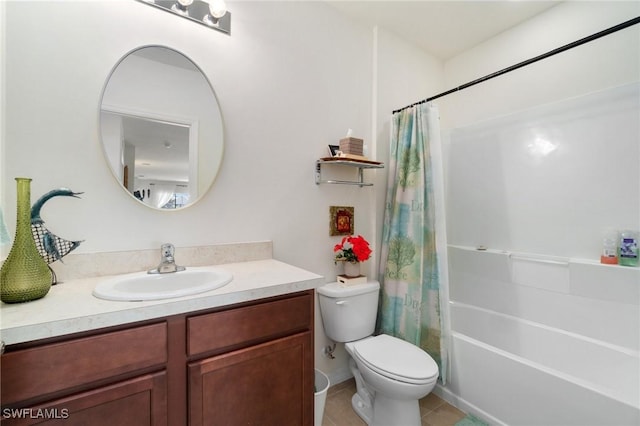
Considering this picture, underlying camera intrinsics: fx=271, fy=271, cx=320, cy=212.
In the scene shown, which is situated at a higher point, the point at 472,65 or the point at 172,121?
the point at 472,65

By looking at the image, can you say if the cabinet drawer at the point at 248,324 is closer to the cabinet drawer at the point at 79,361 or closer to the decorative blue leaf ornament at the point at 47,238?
the cabinet drawer at the point at 79,361

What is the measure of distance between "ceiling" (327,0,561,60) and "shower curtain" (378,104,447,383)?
2.39 feet

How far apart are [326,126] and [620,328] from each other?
2154 mm

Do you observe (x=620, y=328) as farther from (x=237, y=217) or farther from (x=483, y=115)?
(x=237, y=217)

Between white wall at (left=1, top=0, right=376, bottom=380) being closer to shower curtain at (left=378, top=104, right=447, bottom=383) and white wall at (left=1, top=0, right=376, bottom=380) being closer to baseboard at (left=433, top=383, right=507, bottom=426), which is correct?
shower curtain at (left=378, top=104, right=447, bottom=383)

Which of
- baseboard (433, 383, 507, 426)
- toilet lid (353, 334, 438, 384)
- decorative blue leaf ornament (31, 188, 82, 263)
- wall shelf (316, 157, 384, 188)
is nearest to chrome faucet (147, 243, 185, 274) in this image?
decorative blue leaf ornament (31, 188, 82, 263)

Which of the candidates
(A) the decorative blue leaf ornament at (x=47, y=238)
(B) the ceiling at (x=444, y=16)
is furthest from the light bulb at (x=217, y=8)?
(A) the decorative blue leaf ornament at (x=47, y=238)

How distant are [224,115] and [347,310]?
4.41ft

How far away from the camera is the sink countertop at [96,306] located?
686mm

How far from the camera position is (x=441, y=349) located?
1678 millimetres

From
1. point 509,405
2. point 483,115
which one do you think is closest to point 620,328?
point 509,405

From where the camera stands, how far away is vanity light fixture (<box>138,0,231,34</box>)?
131cm

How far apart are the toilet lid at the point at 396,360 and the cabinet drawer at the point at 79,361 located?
1.03 m

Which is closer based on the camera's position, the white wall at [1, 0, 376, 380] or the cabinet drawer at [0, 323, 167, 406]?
the cabinet drawer at [0, 323, 167, 406]
